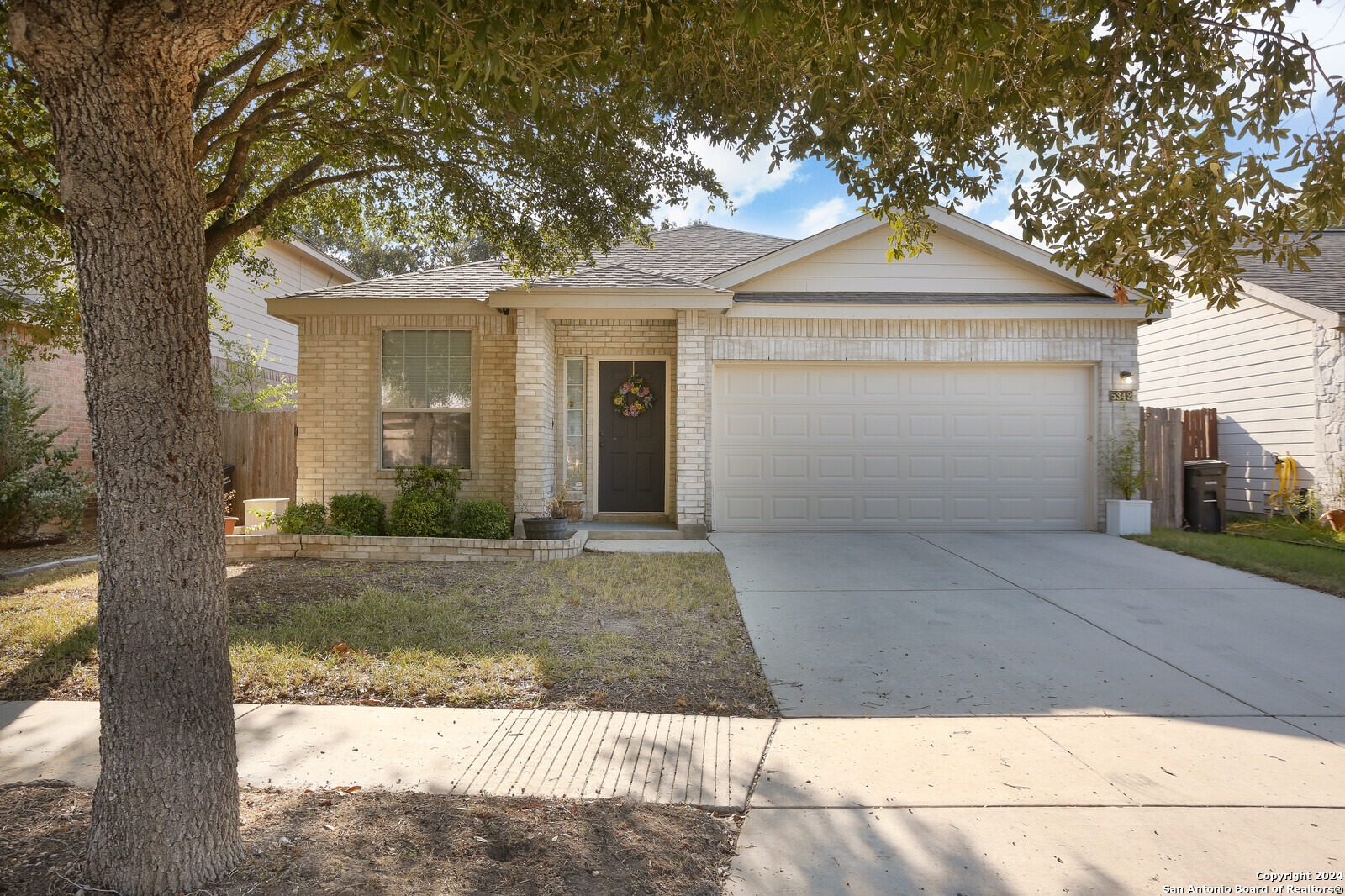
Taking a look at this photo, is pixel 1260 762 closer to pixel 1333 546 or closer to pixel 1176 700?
pixel 1176 700

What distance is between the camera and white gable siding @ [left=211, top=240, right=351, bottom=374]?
49.2 feet

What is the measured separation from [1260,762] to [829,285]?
308 inches

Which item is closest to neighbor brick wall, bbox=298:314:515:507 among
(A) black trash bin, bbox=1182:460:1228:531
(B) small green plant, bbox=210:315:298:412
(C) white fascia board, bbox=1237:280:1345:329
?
(B) small green plant, bbox=210:315:298:412

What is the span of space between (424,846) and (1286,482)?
44.1 ft

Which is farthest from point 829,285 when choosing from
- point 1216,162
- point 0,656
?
point 0,656

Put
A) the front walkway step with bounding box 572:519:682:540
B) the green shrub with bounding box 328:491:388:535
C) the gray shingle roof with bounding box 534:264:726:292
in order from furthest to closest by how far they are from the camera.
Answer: the front walkway step with bounding box 572:519:682:540 → the gray shingle roof with bounding box 534:264:726:292 → the green shrub with bounding box 328:491:388:535

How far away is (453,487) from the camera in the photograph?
9406mm

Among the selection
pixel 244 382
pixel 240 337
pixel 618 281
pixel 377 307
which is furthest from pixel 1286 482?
pixel 240 337

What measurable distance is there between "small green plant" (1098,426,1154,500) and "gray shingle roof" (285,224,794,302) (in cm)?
548

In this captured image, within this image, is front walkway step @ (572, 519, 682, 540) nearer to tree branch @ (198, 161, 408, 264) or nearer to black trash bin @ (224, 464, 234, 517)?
tree branch @ (198, 161, 408, 264)

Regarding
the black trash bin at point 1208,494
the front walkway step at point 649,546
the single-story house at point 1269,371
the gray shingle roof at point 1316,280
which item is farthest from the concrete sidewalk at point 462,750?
the gray shingle roof at point 1316,280

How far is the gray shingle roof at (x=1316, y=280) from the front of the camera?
1107cm

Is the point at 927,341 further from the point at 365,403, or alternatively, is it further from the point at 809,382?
the point at 365,403

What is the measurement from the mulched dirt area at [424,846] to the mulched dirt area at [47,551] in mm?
7020
